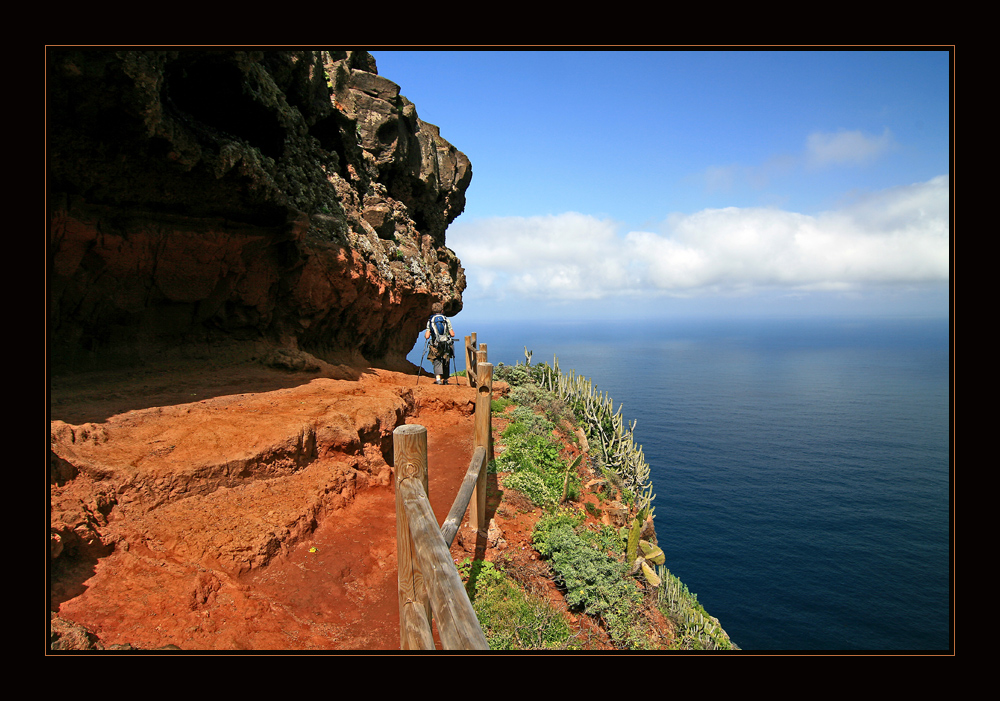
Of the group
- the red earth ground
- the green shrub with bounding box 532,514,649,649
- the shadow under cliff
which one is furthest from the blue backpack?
the green shrub with bounding box 532,514,649,649

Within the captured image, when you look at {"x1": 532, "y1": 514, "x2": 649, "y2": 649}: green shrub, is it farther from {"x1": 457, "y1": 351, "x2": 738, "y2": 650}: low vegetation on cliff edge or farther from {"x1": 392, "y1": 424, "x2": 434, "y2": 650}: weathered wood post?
{"x1": 392, "y1": 424, "x2": 434, "y2": 650}: weathered wood post

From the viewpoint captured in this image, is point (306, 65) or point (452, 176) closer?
point (306, 65)

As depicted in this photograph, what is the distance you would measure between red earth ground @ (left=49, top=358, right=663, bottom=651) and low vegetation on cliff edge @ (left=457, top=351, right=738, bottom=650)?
0.70ft

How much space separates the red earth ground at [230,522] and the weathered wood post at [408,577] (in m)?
1.50

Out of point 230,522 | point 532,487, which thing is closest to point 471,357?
point 532,487

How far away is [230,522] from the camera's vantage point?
5.11 metres

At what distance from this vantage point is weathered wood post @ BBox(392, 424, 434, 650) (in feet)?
9.82

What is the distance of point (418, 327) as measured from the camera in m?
21.2

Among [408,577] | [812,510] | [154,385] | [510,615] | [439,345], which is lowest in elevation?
[812,510]

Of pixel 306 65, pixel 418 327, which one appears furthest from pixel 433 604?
pixel 418 327

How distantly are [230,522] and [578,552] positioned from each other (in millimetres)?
4333

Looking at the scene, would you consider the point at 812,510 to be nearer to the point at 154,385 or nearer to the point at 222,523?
the point at 222,523

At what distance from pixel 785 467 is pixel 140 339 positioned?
144ft

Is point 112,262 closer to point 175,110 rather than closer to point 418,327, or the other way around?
point 175,110
